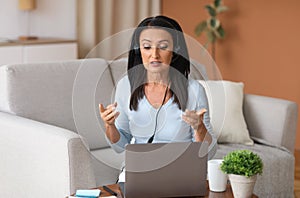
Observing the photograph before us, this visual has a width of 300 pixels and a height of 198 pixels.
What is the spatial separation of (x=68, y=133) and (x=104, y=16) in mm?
2962

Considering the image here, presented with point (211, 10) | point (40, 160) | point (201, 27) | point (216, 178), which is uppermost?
point (211, 10)

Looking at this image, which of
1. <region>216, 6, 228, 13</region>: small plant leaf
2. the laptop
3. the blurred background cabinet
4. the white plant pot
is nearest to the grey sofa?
the laptop

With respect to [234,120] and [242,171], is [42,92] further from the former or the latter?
[242,171]

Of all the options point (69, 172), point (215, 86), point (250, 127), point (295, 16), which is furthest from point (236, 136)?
point (295, 16)

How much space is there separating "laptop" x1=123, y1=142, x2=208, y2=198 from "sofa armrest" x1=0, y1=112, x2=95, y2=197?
0.55 m

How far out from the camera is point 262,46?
17.4ft

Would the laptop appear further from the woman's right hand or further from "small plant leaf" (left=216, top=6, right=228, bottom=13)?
"small plant leaf" (left=216, top=6, right=228, bottom=13)

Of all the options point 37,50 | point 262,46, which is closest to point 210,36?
point 262,46

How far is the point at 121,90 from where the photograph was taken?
97.1 inches

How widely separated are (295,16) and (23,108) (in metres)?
2.56

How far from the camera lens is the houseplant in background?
5340mm

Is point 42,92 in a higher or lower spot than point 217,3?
lower

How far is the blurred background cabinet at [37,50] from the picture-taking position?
189 inches

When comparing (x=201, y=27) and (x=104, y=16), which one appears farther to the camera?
(x=104, y=16)
